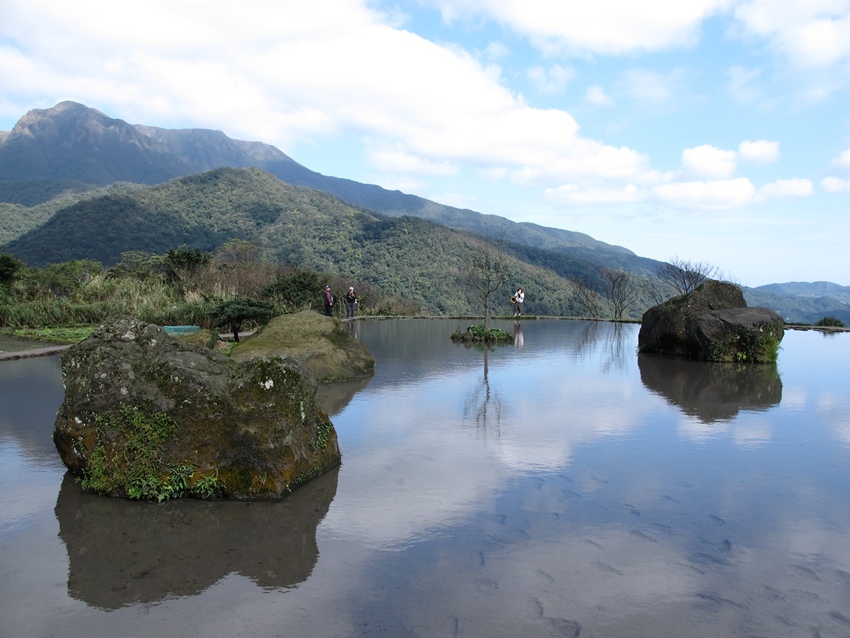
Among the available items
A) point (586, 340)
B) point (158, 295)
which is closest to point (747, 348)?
point (586, 340)

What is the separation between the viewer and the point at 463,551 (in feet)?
12.5

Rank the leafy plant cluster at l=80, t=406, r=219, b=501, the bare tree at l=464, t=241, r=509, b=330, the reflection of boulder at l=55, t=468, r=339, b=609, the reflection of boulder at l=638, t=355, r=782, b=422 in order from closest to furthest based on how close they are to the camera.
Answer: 1. the reflection of boulder at l=55, t=468, r=339, b=609
2. the leafy plant cluster at l=80, t=406, r=219, b=501
3. the reflection of boulder at l=638, t=355, r=782, b=422
4. the bare tree at l=464, t=241, r=509, b=330

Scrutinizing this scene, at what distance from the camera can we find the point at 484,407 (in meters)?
7.88

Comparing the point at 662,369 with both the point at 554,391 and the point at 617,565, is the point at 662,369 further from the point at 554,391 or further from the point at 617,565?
the point at 617,565

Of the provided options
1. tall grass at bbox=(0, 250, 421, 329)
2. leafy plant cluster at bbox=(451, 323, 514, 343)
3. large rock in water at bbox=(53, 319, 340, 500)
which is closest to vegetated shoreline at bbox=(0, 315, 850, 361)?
tall grass at bbox=(0, 250, 421, 329)

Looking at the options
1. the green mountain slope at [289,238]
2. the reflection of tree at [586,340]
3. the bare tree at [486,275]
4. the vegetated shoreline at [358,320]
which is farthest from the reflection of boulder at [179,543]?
the green mountain slope at [289,238]

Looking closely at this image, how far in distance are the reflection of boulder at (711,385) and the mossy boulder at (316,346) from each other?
4.61 meters

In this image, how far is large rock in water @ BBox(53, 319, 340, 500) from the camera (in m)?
4.76

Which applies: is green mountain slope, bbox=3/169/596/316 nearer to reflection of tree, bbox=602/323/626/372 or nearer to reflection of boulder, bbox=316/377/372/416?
reflection of tree, bbox=602/323/626/372

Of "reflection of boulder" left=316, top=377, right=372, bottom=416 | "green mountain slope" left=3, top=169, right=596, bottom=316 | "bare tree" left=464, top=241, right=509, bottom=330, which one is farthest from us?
"green mountain slope" left=3, top=169, right=596, bottom=316

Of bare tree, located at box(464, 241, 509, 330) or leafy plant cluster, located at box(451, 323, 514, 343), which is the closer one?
leafy plant cluster, located at box(451, 323, 514, 343)

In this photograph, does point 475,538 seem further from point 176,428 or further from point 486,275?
point 486,275

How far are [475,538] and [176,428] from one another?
237 centimetres

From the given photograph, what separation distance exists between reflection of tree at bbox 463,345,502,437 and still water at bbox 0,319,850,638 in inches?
2.4
